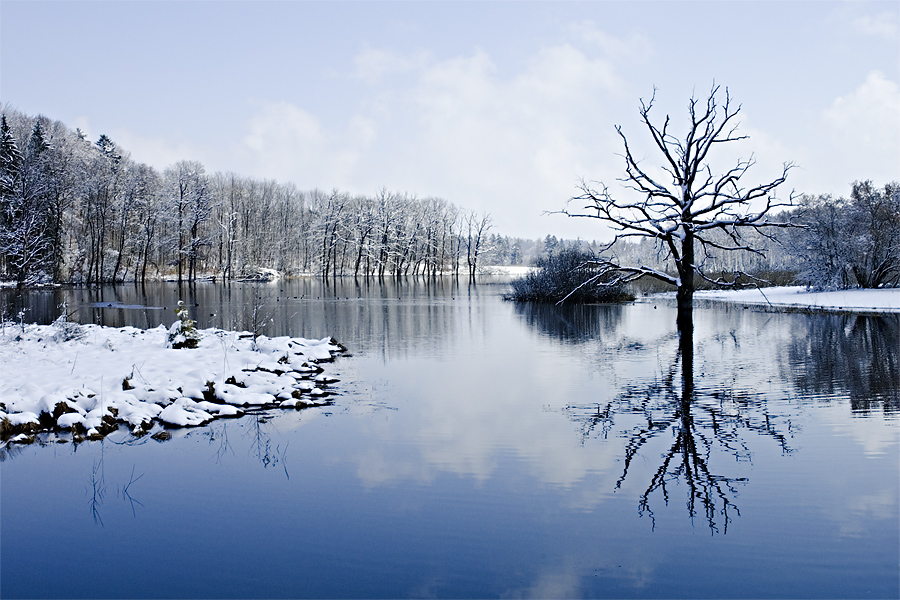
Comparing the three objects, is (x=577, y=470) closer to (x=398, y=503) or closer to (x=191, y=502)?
(x=398, y=503)

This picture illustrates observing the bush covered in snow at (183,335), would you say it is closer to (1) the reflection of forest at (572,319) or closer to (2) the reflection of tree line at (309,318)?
(2) the reflection of tree line at (309,318)

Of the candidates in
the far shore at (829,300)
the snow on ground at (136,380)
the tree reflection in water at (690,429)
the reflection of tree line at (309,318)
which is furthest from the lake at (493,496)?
the far shore at (829,300)

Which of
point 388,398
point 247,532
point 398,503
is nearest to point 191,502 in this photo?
point 247,532

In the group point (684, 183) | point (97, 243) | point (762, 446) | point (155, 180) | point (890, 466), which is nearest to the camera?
point (890, 466)

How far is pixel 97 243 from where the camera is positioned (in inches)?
2579

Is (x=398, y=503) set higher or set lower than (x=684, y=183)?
lower

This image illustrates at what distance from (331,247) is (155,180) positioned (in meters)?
24.9

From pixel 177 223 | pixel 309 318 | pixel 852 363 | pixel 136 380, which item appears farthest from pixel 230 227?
pixel 852 363

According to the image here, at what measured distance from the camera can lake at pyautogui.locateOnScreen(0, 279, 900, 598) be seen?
4.93 meters

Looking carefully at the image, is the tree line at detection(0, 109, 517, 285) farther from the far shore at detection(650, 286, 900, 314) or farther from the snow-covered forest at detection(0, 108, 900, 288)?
the far shore at detection(650, 286, 900, 314)

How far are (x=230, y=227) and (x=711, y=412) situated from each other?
7984 cm

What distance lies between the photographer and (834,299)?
1436 inches

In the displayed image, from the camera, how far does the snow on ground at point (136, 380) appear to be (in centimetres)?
991

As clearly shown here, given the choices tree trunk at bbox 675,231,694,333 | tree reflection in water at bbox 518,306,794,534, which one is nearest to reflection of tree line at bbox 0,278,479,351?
tree reflection in water at bbox 518,306,794,534
